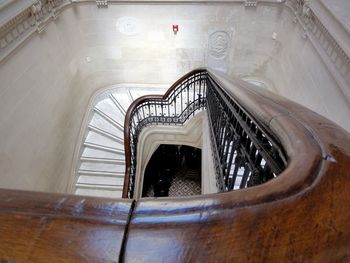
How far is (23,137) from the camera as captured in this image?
416 cm

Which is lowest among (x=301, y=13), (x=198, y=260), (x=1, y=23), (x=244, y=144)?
(x=198, y=260)

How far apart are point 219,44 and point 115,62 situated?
9.04 ft

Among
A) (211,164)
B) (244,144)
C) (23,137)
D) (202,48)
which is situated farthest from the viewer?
(202,48)

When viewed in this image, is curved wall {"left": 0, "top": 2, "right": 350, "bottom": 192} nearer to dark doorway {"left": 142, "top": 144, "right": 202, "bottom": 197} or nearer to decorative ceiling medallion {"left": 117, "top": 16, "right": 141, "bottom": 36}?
decorative ceiling medallion {"left": 117, "top": 16, "right": 141, "bottom": 36}

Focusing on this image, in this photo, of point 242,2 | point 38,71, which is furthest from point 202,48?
point 38,71

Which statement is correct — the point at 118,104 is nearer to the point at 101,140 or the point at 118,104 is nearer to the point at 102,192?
the point at 101,140

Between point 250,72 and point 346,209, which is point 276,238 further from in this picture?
point 250,72

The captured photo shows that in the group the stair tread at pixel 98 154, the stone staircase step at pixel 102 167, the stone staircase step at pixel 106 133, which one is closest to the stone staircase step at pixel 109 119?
the stone staircase step at pixel 106 133

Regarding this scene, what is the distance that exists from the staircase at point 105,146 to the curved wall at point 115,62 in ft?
0.91

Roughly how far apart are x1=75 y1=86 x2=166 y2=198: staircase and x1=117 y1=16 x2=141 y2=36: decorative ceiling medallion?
1.51m

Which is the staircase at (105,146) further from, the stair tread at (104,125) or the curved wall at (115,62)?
the curved wall at (115,62)

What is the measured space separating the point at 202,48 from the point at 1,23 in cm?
428

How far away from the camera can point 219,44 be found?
6.30 metres

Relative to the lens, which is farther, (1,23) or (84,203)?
(1,23)
